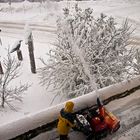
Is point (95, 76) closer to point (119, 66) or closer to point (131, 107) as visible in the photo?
point (119, 66)

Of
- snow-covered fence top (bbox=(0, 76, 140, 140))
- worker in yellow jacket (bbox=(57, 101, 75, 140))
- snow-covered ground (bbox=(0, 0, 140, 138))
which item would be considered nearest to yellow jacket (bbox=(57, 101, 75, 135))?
worker in yellow jacket (bbox=(57, 101, 75, 140))

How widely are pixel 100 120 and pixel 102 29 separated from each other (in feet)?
24.8

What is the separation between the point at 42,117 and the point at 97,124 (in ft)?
3.86

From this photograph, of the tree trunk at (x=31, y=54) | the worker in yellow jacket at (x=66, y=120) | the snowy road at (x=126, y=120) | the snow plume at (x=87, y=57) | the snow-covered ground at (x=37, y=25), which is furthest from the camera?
the tree trunk at (x=31, y=54)

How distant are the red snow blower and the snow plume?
6135mm

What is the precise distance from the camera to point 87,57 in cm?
1292

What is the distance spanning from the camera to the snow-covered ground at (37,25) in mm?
14707

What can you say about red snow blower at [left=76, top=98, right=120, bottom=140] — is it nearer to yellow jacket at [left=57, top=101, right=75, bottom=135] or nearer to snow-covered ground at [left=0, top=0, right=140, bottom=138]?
yellow jacket at [left=57, top=101, right=75, bottom=135]

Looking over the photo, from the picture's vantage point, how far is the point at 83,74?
12.8 metres

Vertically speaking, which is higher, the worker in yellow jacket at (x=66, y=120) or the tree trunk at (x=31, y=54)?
the worker in yellow jacket at (x=66, y=120)

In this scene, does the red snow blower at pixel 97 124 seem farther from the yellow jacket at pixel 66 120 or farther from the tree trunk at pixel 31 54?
the tree trunk at pixel 31 54

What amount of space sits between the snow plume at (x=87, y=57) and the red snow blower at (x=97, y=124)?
242 inches

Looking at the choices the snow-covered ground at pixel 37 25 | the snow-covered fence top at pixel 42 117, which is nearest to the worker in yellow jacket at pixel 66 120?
→ the snow-covered fence top at pixel 42 117

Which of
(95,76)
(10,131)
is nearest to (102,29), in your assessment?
(95,76)
